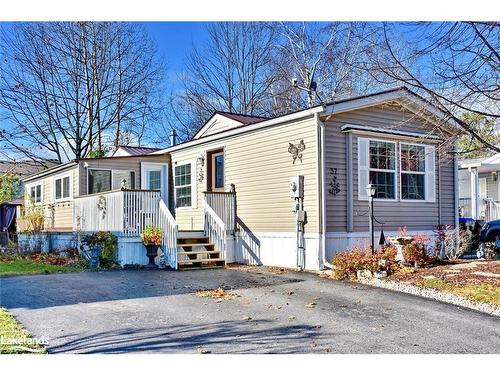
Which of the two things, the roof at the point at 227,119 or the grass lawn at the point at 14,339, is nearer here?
the grass lawn at the point at 14,339

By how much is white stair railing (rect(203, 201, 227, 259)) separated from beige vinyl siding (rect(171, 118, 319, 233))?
660mm

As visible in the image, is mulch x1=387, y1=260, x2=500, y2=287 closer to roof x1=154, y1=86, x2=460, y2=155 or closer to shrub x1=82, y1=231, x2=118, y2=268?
roof x1=154, y1=86, x2=460, y2=155

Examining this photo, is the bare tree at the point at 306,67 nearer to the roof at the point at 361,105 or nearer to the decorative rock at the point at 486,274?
the roof at the point at 361,105

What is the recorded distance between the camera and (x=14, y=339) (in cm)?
453

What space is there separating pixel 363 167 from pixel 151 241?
4.57 m

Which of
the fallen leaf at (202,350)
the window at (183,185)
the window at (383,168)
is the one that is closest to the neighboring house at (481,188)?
the window at (383,168)

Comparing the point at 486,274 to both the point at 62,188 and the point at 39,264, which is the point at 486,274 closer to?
the point at 39,264

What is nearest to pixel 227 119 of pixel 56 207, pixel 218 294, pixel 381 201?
pixel 381 201

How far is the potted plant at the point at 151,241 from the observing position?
10.2m

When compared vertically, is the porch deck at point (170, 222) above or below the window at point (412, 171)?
below

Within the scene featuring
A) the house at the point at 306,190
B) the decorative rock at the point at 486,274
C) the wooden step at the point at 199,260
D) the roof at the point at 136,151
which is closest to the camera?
the decorative rock at the point at 486,274

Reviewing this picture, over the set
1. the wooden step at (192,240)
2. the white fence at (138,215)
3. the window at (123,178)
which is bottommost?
the wooden step at (192,240)

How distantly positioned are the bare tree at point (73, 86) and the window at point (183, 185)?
3430 mm

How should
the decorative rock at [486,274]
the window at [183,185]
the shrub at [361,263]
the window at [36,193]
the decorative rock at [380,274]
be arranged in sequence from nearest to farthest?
1. the decorative rock at [486,274]
2. the decorative rock at [380,274]
3. the shrub at [361,263]
4. the window at [183,185]
5. the window at [36,193]
